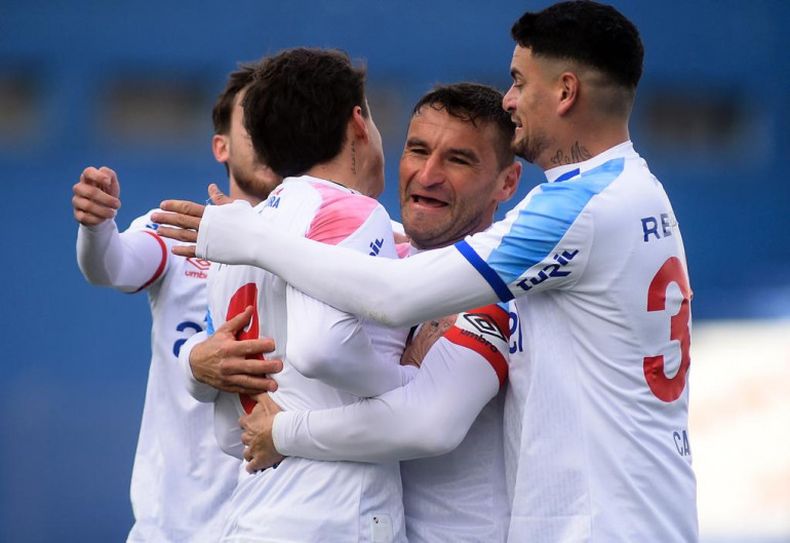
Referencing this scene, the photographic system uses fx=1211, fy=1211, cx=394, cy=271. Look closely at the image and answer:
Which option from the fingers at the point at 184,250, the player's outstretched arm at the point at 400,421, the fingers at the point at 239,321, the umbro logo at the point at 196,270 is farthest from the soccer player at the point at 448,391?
the umbro logo at the point at 196,270

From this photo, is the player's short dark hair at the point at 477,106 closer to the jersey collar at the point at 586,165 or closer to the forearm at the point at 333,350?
the jersey collar at the point at 586,165

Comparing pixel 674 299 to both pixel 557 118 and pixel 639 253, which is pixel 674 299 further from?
pixel 557 118

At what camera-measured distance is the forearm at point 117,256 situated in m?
4.59

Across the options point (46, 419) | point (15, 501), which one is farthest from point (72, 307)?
point (15, 501)

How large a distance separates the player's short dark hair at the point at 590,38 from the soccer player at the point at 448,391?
0.52 metres

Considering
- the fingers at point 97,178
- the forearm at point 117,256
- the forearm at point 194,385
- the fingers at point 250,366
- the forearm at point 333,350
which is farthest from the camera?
the forearm at point 117,256

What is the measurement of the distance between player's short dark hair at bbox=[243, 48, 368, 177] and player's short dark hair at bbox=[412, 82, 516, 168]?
0.55 m

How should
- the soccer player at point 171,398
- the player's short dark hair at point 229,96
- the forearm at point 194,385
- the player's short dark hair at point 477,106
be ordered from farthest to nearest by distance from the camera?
1. the player's short dark hair at point 229,96
2. the soccer player at point 171,398
3. the player's short dark hair at point 477,106
4. the forearm at point 194,385

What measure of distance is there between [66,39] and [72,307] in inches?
136

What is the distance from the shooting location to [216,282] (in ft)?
11.6

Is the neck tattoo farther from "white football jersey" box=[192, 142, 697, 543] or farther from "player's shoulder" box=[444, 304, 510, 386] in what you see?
"player's shoulder" box=[444, 304, 510, 386]

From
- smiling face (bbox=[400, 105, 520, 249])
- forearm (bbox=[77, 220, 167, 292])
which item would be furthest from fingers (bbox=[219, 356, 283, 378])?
forearm (bbox=[77, 220, 167, 292])

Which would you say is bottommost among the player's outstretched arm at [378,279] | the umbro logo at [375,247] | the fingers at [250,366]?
the fingers at [250,366]

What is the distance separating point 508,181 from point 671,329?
3.14ft
